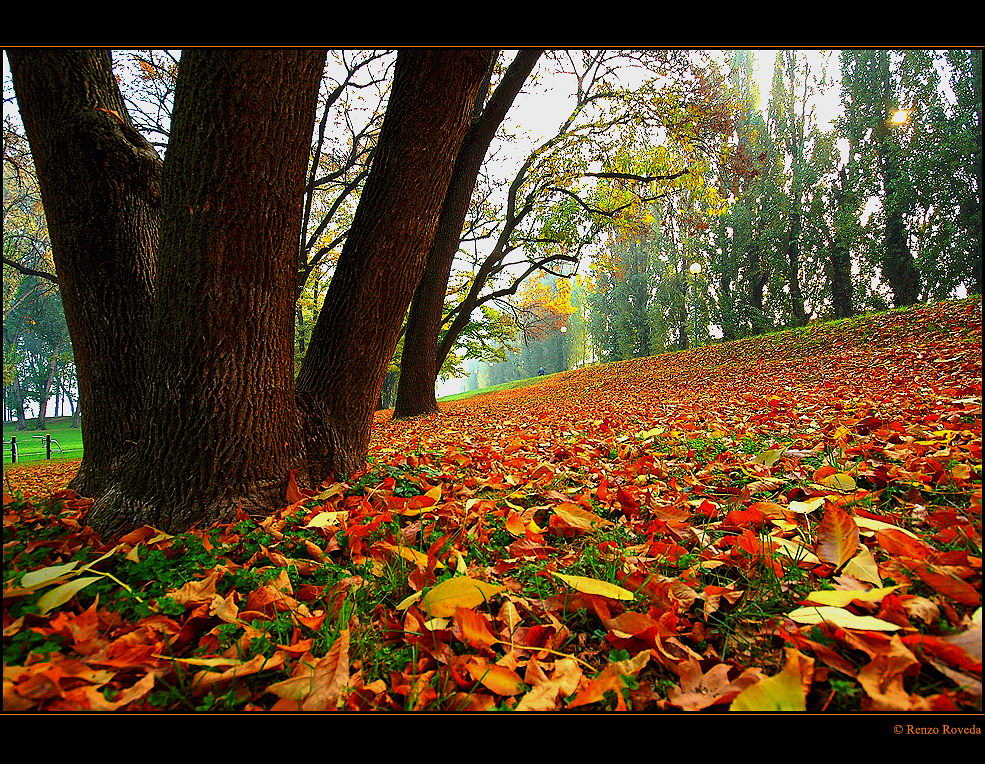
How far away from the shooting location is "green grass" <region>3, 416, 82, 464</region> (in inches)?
45.9

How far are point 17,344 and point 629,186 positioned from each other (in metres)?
8.57

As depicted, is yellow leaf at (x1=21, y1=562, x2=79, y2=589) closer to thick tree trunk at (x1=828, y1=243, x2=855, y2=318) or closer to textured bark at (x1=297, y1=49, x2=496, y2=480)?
textured bark at (x1=297, y1=49, x2=496, y2=480)

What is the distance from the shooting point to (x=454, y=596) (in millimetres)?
1154

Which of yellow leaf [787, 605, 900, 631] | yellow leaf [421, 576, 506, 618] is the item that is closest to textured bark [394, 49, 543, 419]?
yellow leaf [421, 576, 506, 618]

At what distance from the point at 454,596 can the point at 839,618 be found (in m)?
0.83

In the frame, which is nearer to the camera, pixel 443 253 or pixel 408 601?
pixel 408 601

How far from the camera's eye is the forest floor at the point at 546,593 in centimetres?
88

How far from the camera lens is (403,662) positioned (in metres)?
1.02

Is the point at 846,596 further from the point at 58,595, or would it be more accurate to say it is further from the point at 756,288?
the point at 756,288

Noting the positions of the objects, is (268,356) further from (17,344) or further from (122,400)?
(122,400)

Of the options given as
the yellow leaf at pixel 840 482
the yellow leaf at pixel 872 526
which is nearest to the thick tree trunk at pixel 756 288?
the yellow leaf at pixel 840 482

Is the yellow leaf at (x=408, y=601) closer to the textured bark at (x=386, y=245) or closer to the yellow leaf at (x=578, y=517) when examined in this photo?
the yellow leaf at (x=578, y=517)

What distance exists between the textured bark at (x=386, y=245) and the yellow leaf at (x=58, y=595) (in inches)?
45.4

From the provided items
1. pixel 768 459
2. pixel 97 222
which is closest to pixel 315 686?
pixel 768 459
